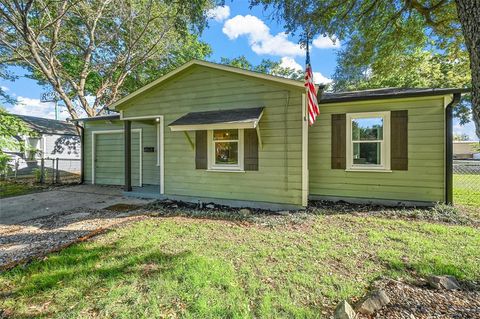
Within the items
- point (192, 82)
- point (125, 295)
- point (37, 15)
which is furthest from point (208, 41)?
point (125, 295)

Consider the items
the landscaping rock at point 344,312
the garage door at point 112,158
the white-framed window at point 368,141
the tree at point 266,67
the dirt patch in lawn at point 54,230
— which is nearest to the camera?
the landscaping rock at point 344,312

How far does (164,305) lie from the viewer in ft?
8.07

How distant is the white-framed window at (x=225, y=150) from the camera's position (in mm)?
6752

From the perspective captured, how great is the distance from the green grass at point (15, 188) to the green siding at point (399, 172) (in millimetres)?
10364

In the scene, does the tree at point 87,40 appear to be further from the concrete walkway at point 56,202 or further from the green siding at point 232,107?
the concrete walkway at point 56,202

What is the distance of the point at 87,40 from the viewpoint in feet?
48.9

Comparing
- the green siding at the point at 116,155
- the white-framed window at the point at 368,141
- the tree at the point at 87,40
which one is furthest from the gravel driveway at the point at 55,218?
the tree at the point at 87,40

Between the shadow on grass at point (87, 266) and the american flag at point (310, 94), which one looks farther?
the american flag at point (310, 94)

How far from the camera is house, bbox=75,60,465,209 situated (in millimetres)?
6137

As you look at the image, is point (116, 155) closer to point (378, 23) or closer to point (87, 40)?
point (87, 40)

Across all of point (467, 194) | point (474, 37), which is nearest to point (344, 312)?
point (474, 37)

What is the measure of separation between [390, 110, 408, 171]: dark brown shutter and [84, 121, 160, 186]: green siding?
7855mm

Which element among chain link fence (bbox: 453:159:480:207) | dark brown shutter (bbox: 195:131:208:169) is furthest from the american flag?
chain link fence (bbox: 453:159:480:207)

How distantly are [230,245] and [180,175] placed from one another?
4.04 metres
